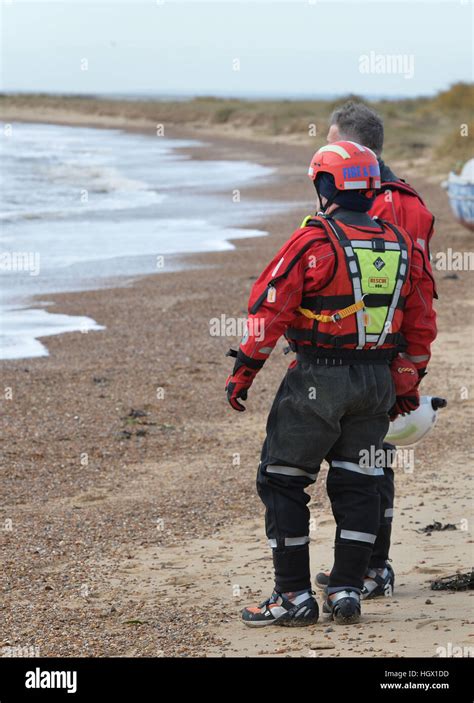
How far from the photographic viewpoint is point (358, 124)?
500cm

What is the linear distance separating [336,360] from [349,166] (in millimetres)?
751

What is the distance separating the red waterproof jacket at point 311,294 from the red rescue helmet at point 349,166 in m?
0.17

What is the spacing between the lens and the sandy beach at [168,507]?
15.5ft

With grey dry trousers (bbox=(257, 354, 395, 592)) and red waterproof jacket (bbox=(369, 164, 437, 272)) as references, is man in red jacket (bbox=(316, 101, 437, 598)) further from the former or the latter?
grey dry trousers (bbox=(257, 354, 395, 592))

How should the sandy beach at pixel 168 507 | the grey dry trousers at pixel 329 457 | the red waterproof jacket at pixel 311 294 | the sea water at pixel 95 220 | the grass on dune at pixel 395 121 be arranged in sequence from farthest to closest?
the grass on dune at pixel 395 121 < the sea water at pixel 95 220 < the sandy beach at pixel 168 507 < the grey dry trousers at pixel 329 457 < the red waterproof jacket at pixel 311 294

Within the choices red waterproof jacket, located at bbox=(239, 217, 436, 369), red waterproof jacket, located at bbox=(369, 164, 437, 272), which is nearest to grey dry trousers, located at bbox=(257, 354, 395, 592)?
red waterproof jacket, located at bbox=(239, 217, 436, 369)

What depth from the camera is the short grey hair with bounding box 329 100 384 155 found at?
501 centimetres

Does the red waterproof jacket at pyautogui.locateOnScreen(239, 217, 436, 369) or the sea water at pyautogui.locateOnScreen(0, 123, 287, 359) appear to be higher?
the red waterproof jacket at pyautogui.locateOnScreen(239, 217, 436, 369)

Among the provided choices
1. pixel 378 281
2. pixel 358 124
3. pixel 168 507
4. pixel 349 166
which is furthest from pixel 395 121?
pixel 378 281

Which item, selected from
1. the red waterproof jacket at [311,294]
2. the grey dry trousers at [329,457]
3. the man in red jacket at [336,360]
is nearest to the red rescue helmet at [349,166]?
the man in red jacket at [336,360]

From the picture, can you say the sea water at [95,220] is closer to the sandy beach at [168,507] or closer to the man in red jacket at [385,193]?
the sandy beach at [168,507]

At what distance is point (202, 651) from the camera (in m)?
4.51

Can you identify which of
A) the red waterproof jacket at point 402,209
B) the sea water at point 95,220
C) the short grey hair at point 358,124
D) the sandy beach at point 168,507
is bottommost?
the sandy beach at point 168,507

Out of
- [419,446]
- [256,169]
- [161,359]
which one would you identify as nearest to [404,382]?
[419,446]
